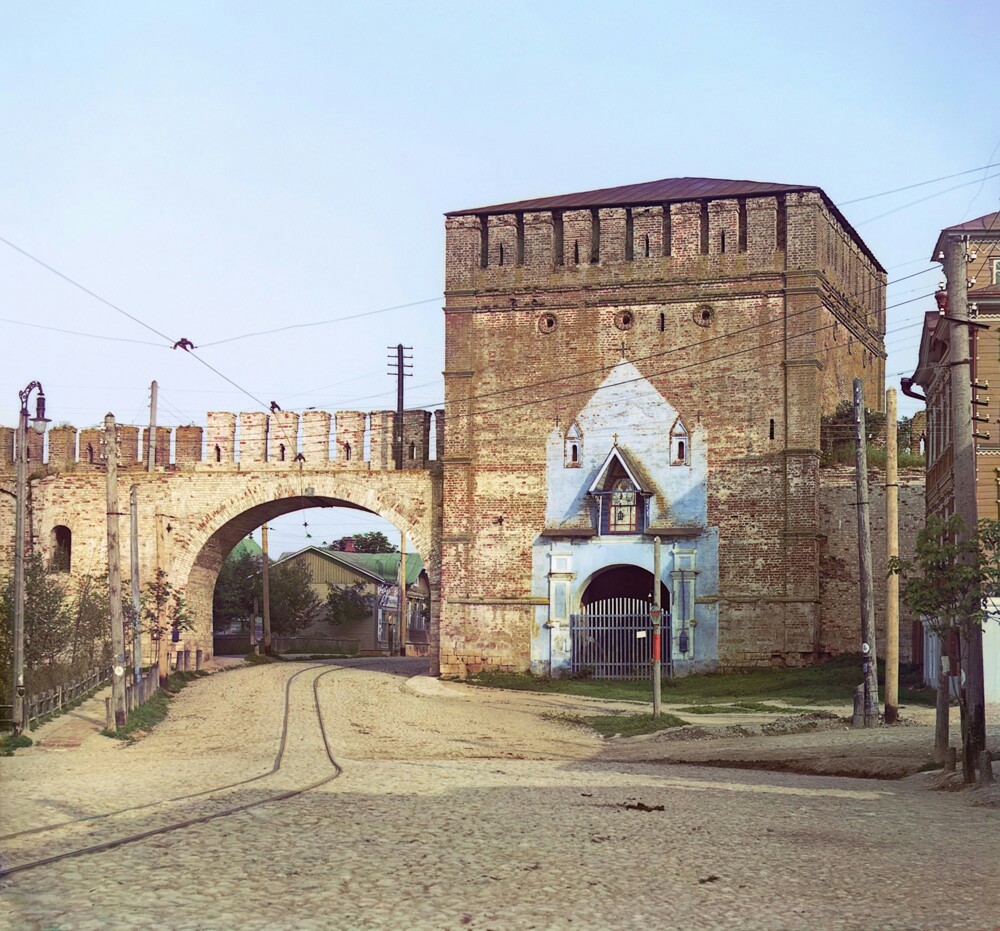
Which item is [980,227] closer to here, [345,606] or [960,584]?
[960,584]

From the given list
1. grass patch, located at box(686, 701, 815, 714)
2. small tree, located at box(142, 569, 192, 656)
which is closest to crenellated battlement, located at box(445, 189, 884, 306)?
small tree, located at box(142, 569, 192, 656)

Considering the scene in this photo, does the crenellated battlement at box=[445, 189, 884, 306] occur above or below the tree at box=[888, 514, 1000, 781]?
above

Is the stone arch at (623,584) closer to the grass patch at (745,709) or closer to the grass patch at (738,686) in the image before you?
the grass patch at (738,686)

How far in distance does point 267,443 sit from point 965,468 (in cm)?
2403

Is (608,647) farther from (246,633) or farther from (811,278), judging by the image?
(246,633)

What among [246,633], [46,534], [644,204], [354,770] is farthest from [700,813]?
[246,633]

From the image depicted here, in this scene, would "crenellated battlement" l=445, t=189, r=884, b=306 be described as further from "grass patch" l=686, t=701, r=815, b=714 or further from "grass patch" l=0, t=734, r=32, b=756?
"grass patch" l=0, t=734, r=32, b=756

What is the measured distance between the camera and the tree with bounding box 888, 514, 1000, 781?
15.3 metres

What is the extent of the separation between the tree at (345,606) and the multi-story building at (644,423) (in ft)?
117

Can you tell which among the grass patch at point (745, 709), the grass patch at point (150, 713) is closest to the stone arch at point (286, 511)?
the grass patch at point (150, 713)

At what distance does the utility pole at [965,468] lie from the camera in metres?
15.3

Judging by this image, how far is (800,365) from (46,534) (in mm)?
19653

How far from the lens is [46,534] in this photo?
125 ft

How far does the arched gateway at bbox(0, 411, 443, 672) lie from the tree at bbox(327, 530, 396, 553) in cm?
5252
